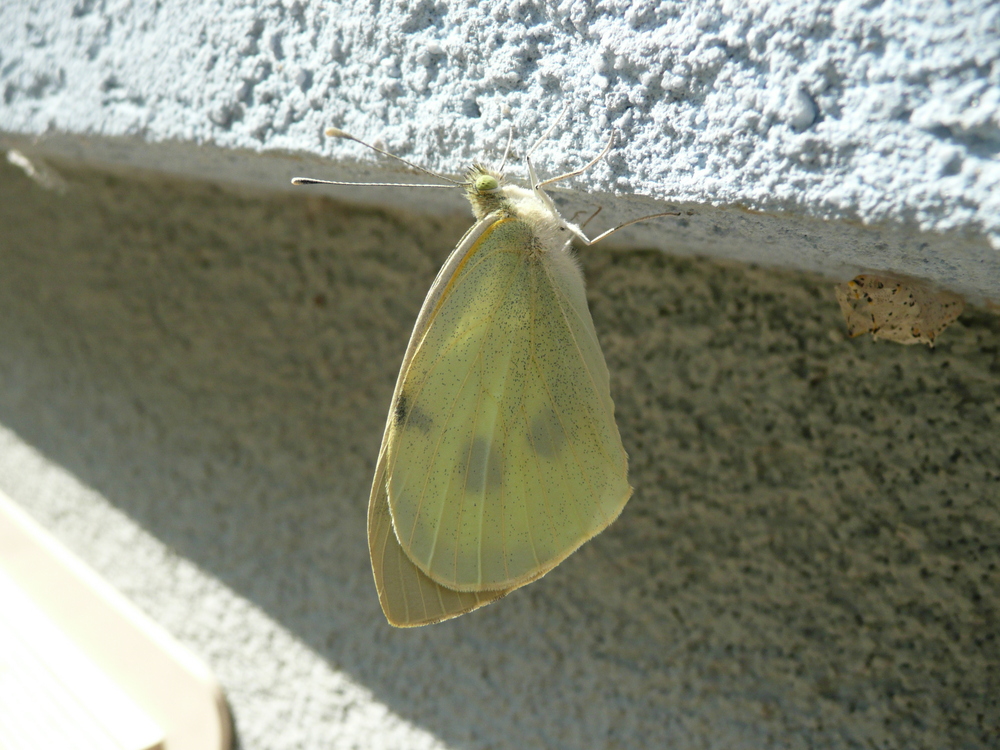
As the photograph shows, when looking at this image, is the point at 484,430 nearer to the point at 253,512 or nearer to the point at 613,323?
the point at 613,323

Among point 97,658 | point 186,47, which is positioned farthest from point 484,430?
point 97,658

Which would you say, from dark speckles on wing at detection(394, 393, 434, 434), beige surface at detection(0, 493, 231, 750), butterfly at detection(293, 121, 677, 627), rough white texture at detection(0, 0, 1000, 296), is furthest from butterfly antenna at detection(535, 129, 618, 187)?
beige surface at detection(0, 493, 231, 750)

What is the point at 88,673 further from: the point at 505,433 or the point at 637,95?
the point at 637,95

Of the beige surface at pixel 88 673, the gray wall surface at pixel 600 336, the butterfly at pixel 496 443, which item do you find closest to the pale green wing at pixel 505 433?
the butterfly at pixel 496 443

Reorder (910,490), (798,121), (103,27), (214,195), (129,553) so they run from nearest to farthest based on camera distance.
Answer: (798,121) < (910,490) < (103,27) < (214,195) < (129,553)

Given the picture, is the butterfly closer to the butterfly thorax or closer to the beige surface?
the butterfly thorax

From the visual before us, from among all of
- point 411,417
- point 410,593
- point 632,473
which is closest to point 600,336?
point 632,473

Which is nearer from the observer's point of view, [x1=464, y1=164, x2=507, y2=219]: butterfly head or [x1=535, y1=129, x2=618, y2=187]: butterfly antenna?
[x1=535, y1=129, x2=618, y2=187]: butterfly antenna
